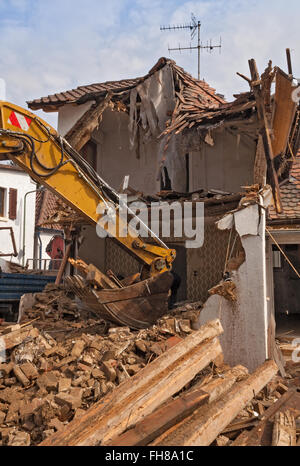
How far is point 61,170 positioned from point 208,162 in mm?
5466

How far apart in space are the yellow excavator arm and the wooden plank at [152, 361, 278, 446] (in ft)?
10.4

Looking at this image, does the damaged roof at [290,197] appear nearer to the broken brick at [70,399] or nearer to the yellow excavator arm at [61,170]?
the yellow excavator arm at [61,170]

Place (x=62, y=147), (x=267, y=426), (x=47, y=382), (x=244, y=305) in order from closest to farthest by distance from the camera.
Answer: (x=267, y=426)
(x=47, y=382)
(x=62, y=147)
(x=244, y=305)

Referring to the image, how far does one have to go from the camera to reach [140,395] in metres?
4.46

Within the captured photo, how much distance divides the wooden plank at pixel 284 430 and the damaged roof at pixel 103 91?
8.54 m

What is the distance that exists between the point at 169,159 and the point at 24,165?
5.05m

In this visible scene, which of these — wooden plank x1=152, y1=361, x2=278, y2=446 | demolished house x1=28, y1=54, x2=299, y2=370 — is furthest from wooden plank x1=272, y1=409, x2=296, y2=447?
demolished house x1=28, y1=54, x2=299, y2=370

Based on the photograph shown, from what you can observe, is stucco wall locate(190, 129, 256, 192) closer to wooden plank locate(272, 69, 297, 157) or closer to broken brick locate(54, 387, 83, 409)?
wooden plank locate(272, 69, 297, 157)

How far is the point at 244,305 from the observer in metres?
7.46

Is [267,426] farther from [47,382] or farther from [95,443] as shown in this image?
[47,382]

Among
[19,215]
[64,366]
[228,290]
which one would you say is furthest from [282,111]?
[19,215]

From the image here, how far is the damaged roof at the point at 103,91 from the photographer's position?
1072 cm

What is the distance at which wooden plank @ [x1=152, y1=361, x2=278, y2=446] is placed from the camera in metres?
3.92

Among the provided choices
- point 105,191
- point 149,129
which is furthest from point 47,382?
point 149,129
